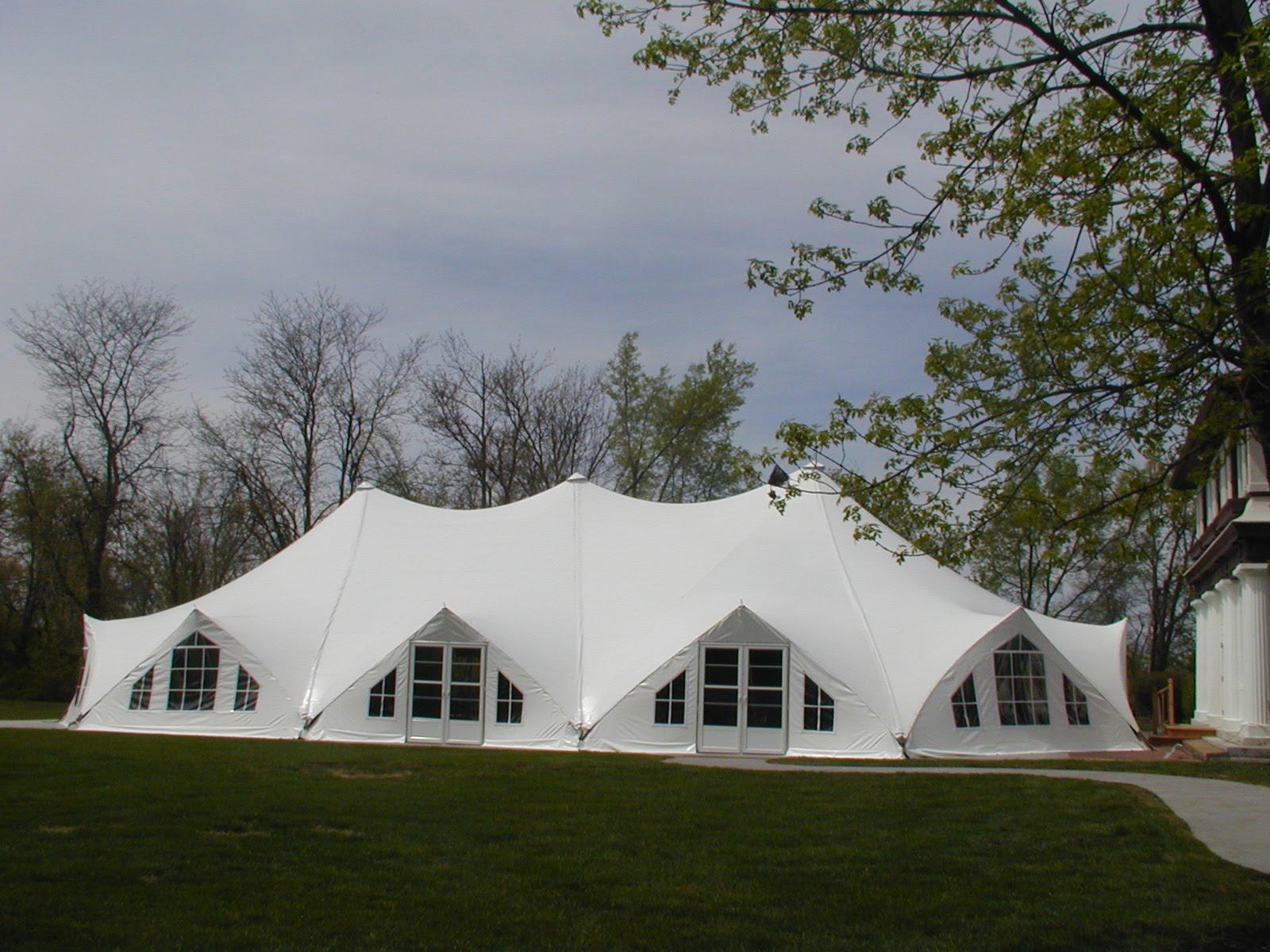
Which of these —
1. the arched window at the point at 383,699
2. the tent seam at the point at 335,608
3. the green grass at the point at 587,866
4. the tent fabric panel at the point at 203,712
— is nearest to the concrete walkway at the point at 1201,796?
the green grass at the point at 587,866

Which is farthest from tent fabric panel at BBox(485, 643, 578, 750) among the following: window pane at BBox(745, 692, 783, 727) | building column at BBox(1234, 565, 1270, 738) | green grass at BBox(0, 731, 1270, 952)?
building column at BBox(1234, 565, 1270, 738)

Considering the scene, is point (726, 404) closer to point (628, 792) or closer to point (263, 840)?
point (628, 792)

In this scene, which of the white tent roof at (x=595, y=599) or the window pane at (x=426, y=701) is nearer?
the white tent roof at (x=595, y=599)

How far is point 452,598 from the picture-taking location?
20047 mm

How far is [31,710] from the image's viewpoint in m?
26.4

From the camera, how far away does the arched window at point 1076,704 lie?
1834cm

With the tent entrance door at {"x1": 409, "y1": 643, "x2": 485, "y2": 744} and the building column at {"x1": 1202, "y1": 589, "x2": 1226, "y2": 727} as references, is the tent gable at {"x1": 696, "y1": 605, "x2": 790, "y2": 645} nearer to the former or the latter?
the tent entrance door at {"x1": 409, "y1": 643, "x2": 485, "y2": 744}

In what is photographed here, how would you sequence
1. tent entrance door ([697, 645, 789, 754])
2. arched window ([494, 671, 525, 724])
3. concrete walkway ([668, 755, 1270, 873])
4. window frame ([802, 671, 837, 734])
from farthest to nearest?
arched window ([494, 671, 525, 724]) < tent entrance door ([697, 645, 789, 754]) < window frame ([802, 671, 837, 734]) < concrete walkway ([668, 755, 1270, 873])

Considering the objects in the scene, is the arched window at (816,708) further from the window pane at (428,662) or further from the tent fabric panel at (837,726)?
the window pane at (428,662)

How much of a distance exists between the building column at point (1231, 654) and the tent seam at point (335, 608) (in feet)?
47.1

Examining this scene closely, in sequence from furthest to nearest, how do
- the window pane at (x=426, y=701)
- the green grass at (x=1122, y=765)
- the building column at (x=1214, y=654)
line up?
the building column at (x=1214, y=654) < the window pane at (x=426, y=701) < the green grass at (x=1122, y=765)

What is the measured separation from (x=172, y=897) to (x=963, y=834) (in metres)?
5.74

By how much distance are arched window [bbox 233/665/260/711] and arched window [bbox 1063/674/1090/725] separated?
1266cm

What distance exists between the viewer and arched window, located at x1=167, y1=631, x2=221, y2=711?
1941 cm
